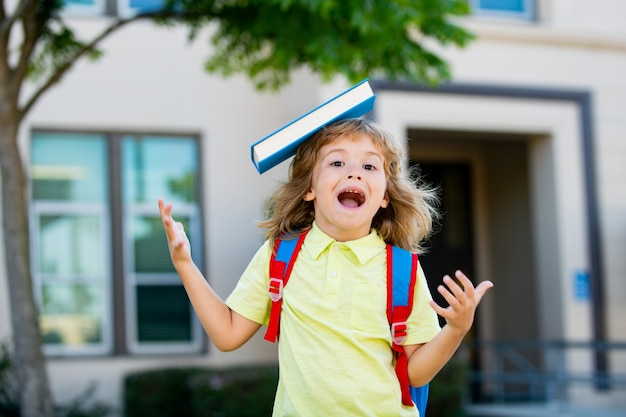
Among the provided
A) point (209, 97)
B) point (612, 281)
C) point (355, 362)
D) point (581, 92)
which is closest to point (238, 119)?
point (209, 97)

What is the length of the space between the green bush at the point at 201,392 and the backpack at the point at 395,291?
6.52 m

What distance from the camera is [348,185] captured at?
3117 mm

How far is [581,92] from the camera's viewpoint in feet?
39.4

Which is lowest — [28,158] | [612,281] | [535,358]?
[535,358]

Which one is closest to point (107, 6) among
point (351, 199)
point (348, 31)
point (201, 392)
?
point (201, 392)

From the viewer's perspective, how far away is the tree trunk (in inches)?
297

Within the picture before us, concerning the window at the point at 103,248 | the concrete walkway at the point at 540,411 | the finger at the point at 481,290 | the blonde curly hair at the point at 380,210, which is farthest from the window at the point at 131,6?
the finger at the point at 481,290

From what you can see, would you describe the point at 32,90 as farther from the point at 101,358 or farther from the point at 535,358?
the point at 535,358

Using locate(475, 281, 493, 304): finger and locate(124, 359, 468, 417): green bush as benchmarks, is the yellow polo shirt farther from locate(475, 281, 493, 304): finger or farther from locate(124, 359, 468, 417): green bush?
locate(124, 359, 468, 417): green bush

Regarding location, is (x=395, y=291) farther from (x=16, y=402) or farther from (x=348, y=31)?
(x=16, y=402)

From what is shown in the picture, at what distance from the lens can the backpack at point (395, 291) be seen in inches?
122

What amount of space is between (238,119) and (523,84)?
3.35 metres

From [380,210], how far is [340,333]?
575 millimetres

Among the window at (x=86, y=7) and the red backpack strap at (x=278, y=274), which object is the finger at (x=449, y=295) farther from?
the window at (x=86, y=7)
